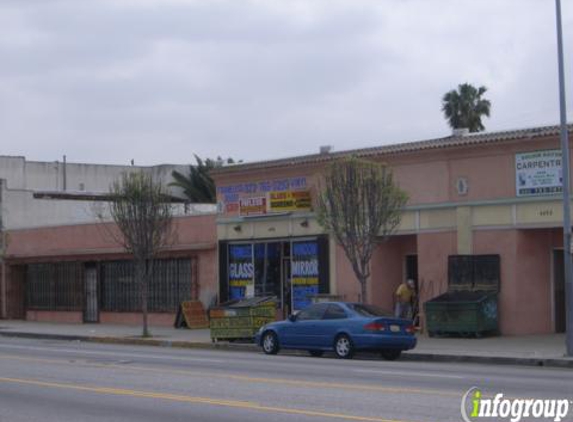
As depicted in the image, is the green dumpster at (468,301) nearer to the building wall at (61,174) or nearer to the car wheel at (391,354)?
the car wheel at (391,354)

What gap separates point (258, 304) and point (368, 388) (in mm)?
13475

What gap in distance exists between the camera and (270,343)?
26.9 meters

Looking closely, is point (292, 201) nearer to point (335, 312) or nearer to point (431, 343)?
point (431, 343)

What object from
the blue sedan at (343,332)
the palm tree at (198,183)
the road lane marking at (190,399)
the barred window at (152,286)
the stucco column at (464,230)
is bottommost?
the road lane marking at (190,399)

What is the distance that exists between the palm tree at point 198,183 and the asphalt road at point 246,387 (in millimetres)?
36967

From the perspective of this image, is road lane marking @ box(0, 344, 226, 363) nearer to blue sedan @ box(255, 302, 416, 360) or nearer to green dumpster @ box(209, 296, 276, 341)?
blue sedan @ box(255, 302, 416, 360)

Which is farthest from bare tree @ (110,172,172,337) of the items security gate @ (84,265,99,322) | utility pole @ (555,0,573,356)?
utility pole @ (555,0,573,356)

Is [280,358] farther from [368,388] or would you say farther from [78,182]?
[78,182]

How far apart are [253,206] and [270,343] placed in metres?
9.62

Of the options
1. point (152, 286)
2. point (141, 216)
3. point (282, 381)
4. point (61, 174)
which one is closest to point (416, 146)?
point (141, 216)

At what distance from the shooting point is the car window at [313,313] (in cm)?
2600

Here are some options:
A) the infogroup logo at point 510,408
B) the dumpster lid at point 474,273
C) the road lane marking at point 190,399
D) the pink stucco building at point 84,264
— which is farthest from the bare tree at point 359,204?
the infogroup logo at point 510,408

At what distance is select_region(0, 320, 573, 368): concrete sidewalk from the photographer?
940 inches

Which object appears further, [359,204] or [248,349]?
[248,349]
